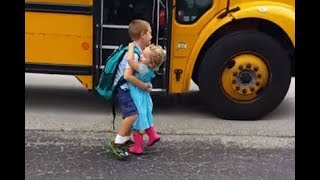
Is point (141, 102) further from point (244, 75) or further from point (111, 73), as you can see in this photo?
point (244, 75)

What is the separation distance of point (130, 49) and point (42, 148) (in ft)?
3.94

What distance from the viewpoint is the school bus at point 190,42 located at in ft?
18.9

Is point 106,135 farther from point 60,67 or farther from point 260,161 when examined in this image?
point 260,161

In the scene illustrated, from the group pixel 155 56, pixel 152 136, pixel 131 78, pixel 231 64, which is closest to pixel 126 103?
pixel 131 78

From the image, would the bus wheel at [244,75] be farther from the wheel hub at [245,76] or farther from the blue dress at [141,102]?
the blue dress at [141,102]

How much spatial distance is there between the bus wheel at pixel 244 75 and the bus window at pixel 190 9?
37 centimetres

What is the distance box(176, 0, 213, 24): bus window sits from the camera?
5.86 metres

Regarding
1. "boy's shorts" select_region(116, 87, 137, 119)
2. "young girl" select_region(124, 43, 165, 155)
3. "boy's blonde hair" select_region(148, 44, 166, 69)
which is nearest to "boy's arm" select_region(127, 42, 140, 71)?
"young girl" select_region(124, 43, 165, 155)

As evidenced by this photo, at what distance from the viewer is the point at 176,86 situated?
5918 mm

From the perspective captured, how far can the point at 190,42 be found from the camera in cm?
584

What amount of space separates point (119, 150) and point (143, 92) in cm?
52
